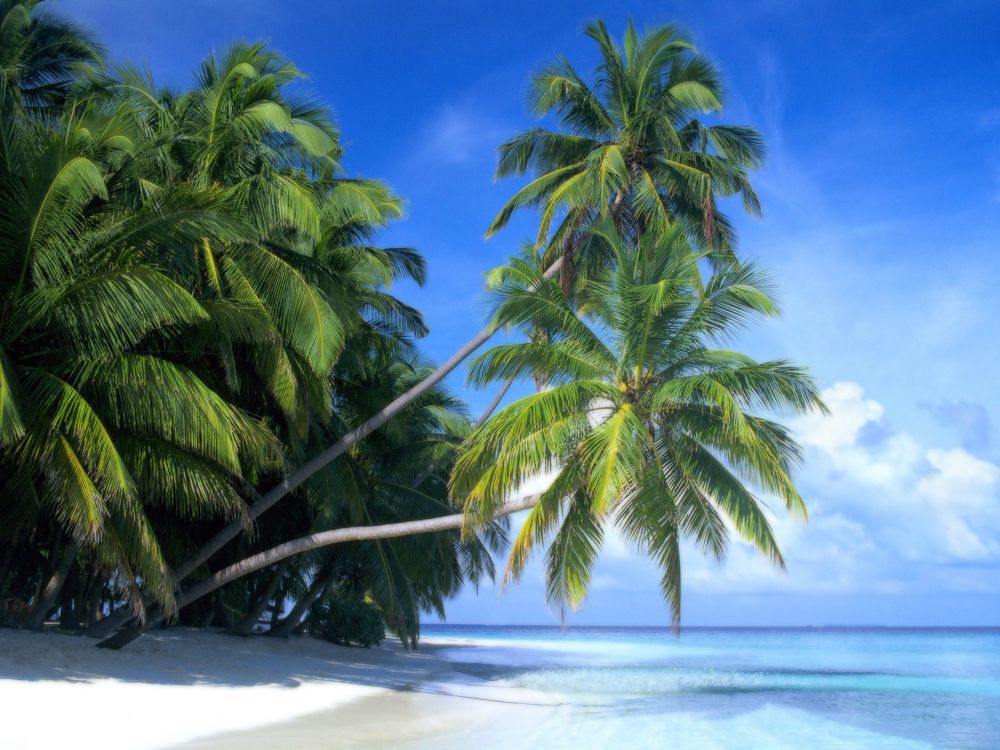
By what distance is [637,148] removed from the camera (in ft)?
49.2

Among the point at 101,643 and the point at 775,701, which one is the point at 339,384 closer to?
the point at 101,643

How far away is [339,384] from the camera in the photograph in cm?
1641

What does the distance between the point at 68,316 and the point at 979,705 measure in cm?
1804

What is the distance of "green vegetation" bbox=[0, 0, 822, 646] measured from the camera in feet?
31.6

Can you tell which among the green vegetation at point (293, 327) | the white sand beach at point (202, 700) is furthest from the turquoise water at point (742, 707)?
the green vegetation at point (293, 327)

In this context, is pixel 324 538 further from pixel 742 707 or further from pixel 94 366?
pixel 742 707

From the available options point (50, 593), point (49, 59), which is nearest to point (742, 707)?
point (50, 593)

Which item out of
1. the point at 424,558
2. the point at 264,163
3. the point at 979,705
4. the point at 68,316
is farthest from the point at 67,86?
the point at 979,705

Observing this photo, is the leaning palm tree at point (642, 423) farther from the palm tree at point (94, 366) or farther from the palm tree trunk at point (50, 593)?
the palm tree trunk at point (50, 593)

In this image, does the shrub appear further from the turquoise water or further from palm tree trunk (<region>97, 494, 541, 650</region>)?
palm tree trunk (<region>97, 494, 541, 650</region>)

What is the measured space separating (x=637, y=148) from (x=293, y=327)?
6936 millimetres

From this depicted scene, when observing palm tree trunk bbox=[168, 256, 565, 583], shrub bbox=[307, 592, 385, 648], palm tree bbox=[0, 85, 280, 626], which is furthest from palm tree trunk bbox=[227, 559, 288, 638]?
palm tree bbox=[0, 85, 280, 626]

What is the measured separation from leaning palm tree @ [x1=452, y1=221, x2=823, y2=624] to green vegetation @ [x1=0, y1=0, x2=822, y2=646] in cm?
3

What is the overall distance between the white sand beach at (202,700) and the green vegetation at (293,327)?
1005mm
